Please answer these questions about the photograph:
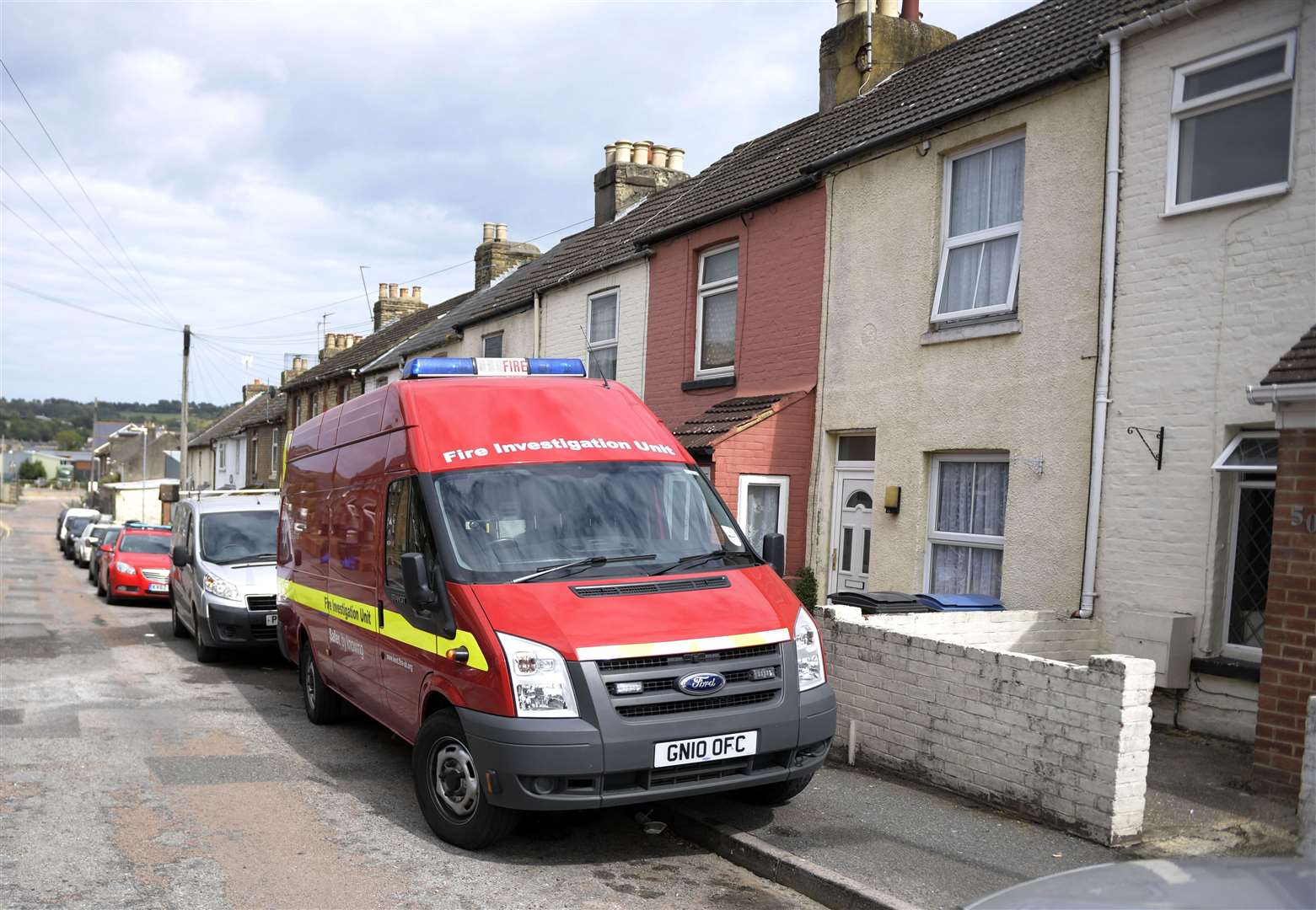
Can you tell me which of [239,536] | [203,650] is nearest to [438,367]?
[203,650]

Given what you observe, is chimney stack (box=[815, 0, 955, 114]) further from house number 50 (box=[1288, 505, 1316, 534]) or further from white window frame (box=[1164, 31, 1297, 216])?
house number 50 (box=[1288, 505, 1316, 534])

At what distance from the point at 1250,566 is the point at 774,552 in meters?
3.49

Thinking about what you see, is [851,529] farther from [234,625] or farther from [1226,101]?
[234,625]

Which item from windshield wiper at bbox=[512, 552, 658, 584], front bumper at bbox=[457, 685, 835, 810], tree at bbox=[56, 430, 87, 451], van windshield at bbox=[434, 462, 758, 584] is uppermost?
van windshield at bbox=[434, 462, 758, 584]

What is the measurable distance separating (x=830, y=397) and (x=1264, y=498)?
4.87 m

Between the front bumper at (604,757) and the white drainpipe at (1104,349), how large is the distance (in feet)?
12.9

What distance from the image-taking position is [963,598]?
873 centimetres

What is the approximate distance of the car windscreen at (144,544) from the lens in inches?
834

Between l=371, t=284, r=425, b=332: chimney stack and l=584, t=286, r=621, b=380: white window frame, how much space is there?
20.9m

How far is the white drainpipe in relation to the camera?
8.27m

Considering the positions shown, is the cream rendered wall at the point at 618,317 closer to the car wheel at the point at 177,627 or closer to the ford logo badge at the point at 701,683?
the car wheel at the point at 177,627

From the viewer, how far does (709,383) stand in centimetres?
1377

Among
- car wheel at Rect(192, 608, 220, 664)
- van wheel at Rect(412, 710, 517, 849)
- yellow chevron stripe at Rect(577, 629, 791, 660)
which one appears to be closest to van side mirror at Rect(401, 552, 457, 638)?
van wheel at Rect(412, 710, 517, 849)

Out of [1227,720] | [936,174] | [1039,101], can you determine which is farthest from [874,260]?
[1227,720]
